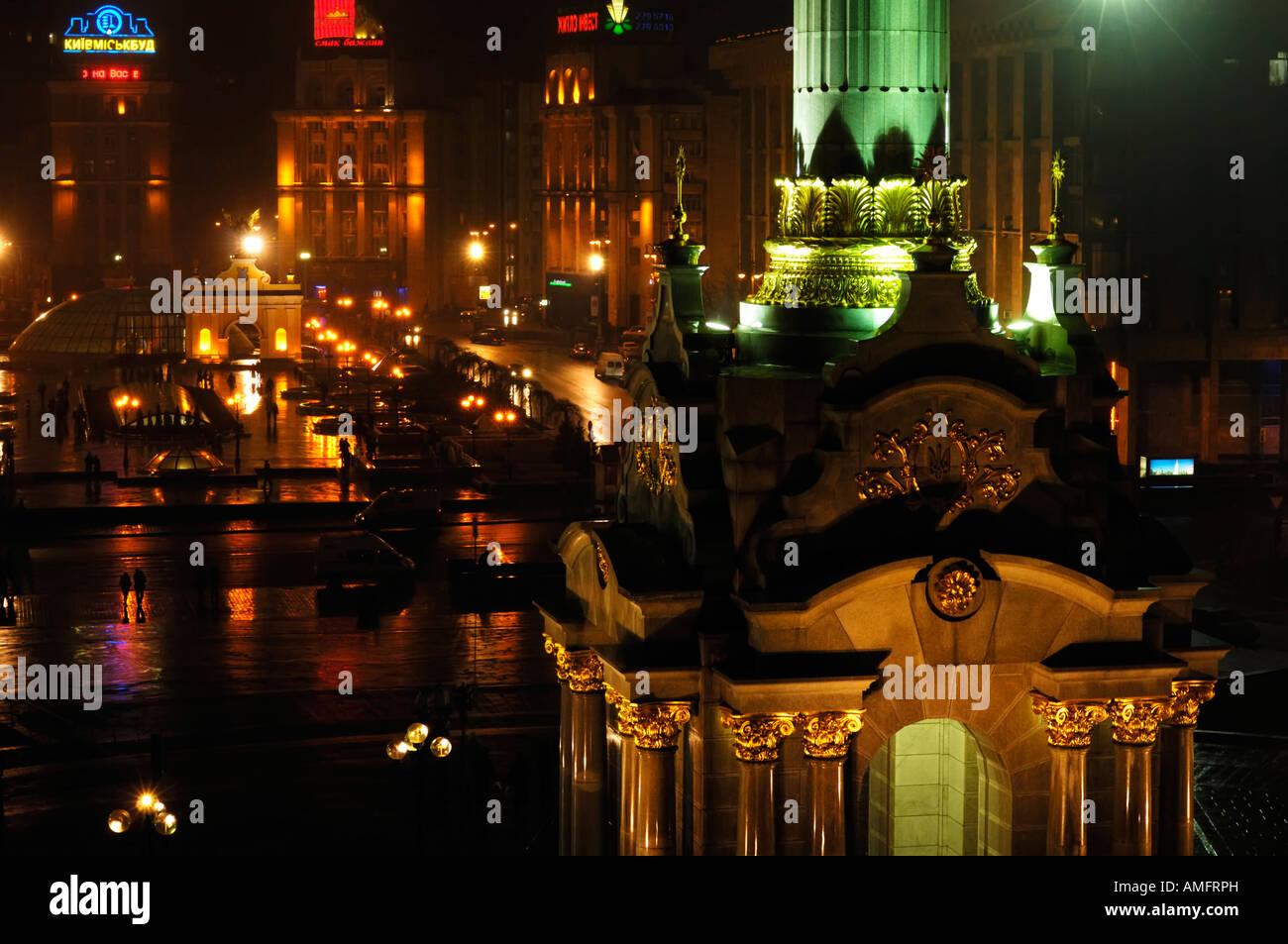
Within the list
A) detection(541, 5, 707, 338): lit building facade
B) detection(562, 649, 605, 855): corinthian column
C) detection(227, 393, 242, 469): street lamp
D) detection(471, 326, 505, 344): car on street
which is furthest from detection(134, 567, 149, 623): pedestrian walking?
detection(541, 5, 707, 338): lit building facade

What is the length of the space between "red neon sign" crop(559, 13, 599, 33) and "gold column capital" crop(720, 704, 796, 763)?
137 metres

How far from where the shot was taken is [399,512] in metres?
68.6

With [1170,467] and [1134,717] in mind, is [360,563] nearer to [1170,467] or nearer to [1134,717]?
[1170,467]

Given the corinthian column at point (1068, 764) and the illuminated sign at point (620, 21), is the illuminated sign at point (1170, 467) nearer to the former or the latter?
the corinthian column at point (1068, 764)

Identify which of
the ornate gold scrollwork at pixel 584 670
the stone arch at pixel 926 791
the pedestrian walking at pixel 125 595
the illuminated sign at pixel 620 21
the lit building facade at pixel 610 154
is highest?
the illuminated sign at pixel 620 21

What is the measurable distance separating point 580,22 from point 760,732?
138099 millimetres

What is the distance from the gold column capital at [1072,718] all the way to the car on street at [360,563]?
34.6 metres

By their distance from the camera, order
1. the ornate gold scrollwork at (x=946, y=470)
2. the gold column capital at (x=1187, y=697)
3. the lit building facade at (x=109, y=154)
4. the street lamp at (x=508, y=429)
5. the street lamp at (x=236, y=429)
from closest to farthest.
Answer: the ornate gold scrollwork at (x=946, y=470) → the gold column capital at (x=1187, y=697) → the street lamp at (x=508, y=429) → the street lamp at (x=236, y=429) → the lit building facade at (x=109, y=154)

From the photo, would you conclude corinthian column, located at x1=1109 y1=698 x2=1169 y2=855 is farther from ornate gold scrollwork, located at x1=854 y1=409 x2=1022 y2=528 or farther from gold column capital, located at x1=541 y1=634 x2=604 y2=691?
gold column capital, located at x1=541 y1=634 x2=604 y2=691

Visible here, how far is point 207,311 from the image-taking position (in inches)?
5084

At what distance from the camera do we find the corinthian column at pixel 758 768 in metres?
22.5

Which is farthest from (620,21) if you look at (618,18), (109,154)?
(109,154)

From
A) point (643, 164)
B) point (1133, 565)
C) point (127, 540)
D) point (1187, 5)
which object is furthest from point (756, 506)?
point (643, 164)

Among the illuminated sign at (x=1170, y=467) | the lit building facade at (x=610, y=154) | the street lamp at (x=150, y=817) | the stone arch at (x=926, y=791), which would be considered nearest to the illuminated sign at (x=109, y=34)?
the lit building facade at (x=610, y=154)
